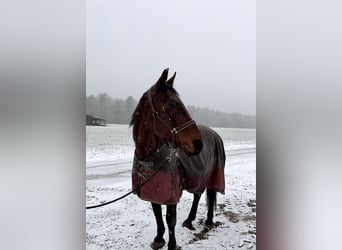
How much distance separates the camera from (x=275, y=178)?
2.05ft

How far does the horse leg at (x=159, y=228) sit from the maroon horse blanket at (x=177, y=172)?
0.02 m

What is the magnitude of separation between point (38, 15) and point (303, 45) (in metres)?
0.60

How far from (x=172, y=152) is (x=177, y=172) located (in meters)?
0.06

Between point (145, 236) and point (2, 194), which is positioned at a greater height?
point (2, 194)

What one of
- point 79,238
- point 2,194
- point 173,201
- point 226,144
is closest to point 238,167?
point 226,144

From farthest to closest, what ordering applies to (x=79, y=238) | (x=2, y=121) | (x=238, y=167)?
(x=238, y=167) → (x=79, y=238) → (x=2, y=121)

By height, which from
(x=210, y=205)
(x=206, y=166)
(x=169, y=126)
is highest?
(x=169, y=126)

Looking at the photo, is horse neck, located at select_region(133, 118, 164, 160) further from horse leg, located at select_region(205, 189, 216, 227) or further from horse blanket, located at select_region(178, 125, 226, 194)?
horse leg, located at select_region(205, 189, 216, 227)

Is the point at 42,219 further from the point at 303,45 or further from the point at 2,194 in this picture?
the point at 303,45

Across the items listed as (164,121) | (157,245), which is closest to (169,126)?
(164,121)

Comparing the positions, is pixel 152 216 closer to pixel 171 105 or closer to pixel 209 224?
pixel 209 224

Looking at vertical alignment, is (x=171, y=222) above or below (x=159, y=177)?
below

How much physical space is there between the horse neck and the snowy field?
0.02m

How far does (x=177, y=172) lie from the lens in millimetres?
817
